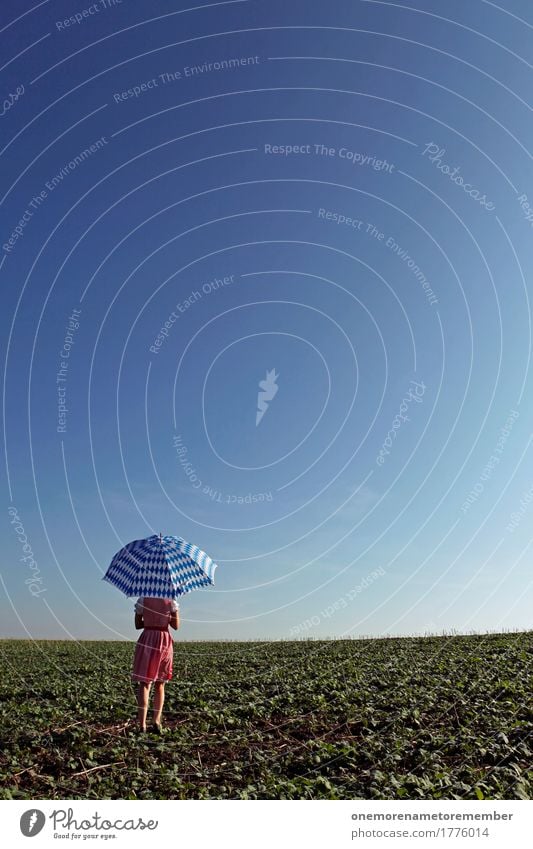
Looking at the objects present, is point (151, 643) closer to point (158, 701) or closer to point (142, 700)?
point (142, 700)

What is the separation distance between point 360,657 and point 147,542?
1616cm

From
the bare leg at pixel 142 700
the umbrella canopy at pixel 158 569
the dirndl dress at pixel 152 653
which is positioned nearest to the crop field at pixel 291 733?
the bare leg at pixel 142 700

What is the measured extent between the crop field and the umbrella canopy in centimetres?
317

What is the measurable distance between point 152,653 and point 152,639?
0.30 meters

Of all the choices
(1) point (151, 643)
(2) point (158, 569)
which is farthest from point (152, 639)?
(2) point (158, 569)

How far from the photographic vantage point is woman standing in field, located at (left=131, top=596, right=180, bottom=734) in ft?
45.9

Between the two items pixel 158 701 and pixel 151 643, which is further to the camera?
pixel 158 701

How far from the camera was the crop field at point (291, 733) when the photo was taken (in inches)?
411

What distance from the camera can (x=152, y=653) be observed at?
1407cm

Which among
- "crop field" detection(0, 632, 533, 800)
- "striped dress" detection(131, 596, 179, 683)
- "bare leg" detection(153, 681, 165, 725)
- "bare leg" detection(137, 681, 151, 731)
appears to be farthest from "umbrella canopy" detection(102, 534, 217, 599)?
"crop field" detection(0, 632, 533, 800)

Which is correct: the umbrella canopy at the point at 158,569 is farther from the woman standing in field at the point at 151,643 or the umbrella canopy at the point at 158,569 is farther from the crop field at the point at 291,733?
the crop field at the point at 291,733

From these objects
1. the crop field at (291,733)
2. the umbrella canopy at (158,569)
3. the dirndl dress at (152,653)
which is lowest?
the crop field at (291,733)
